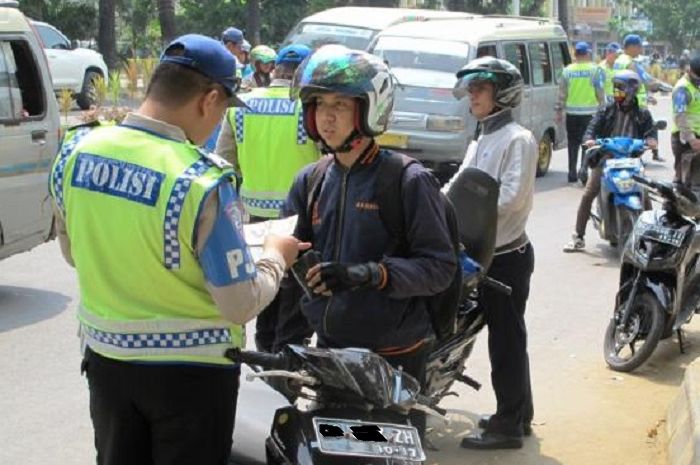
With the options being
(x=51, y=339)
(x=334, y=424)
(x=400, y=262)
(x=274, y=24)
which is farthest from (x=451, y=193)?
(x=274, y=24)

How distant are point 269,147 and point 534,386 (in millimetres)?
2101

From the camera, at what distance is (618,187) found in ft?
35.1

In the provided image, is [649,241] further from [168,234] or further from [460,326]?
[168,234]

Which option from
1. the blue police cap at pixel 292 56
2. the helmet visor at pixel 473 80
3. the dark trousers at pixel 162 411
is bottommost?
the dark trousers at pixel 162 411

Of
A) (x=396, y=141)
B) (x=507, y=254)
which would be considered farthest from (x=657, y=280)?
(x=396, y=141)

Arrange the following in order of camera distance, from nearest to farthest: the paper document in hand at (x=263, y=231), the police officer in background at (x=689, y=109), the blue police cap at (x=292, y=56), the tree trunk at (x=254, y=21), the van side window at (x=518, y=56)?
the paper document in hand at (x=263, y=231) → the blue police cap at (x=292, y=56) → the police officer in background at (x=689, y=109) → the van side window at (x=518, y=56) → the tree trunk at (x=254, y=21)

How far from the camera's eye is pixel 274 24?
42.0m

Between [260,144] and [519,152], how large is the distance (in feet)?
4.81

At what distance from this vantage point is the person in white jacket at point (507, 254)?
5.54 metres

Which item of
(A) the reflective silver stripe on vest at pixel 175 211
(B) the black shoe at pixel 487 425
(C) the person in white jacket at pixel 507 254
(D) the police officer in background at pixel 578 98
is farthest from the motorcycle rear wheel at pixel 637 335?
(D) the police officer in background at pixel 578 98

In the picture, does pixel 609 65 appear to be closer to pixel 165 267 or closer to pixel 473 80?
pixel 473 80

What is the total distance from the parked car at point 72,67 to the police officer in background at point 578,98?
40.2 feet

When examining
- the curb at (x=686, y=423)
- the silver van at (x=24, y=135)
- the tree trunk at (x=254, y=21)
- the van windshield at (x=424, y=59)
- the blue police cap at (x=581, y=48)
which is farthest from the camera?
the tree trunk at (x=254, y=21)

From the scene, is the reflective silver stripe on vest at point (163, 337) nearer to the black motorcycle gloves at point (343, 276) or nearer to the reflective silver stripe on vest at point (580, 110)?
the black motorcycle gloves at point (343, 276)
